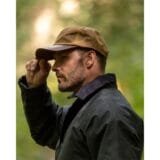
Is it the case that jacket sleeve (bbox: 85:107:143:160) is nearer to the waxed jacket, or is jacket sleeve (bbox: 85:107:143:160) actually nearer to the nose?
the waxed jacket

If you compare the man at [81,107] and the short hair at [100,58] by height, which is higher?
the short hair at [100,58]

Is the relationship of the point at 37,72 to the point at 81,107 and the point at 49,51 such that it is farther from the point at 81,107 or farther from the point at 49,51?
the point at 81,107

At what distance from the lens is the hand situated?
151 centimetres

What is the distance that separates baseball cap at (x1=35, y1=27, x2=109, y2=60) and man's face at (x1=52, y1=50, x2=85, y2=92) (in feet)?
0.07

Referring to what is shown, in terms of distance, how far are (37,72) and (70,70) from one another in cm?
14

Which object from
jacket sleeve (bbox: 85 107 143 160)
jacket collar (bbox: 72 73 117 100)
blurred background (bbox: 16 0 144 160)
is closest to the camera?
jacket sleeve (bbox: 85 107 143 160)

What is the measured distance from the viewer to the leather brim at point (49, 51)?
4.65 ft

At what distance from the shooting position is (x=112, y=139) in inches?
48.0

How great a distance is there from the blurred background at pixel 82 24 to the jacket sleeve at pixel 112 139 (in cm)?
23

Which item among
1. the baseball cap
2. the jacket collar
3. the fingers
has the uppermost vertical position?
the baseball cap

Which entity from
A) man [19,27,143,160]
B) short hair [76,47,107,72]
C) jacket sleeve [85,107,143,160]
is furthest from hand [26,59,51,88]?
jacket sleeve [85,107,143,160]

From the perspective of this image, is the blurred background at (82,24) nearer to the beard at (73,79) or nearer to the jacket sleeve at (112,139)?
the beard at (73,79)

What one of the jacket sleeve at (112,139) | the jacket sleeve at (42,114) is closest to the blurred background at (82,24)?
the jacket sleeve at (42,114)
